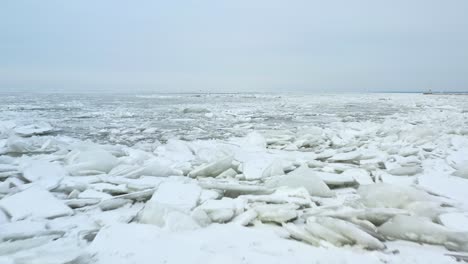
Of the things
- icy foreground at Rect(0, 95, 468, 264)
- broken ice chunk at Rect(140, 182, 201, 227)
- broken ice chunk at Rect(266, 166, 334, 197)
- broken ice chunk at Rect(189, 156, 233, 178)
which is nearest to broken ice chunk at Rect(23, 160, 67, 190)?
icy foreground at Rect(0, 95, 468, 264)

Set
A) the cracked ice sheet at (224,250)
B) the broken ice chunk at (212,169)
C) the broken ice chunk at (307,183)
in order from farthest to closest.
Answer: the broken ice chunk at (212,169), the broken ice chunk at (307,183), the cracked ice sheet at (224,250)

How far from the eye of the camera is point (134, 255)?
1.78 meters

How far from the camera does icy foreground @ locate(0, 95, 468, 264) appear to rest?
180cm

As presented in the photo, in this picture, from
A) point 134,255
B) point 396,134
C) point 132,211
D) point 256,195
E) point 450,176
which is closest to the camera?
point 134,255

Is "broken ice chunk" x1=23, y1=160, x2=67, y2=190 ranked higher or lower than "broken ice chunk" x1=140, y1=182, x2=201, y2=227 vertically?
lower

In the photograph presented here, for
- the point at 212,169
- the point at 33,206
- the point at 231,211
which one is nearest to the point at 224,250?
the point at 231,211

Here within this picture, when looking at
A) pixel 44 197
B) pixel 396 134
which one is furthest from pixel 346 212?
pixel 396 134

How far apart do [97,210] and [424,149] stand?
14.0ft

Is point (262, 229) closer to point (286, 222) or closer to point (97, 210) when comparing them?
point (286, 222)

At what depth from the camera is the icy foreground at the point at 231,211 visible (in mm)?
1799

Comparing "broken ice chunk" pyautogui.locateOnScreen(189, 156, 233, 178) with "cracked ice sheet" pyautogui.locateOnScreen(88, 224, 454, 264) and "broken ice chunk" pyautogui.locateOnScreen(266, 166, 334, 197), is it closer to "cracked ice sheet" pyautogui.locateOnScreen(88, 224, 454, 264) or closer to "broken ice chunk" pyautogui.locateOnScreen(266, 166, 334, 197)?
"broken ice chunk" pyautogui.locateOnScreen(266, 166, 334, 197)

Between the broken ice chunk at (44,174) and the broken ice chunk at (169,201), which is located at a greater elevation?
the broken ice chunk at (169,201)

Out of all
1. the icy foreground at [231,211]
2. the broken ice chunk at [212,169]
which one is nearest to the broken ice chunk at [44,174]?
the icy foreground at [231,211]

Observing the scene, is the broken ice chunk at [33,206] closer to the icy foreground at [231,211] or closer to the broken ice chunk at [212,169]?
the icy foreground at [231,211]
